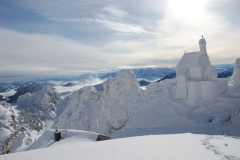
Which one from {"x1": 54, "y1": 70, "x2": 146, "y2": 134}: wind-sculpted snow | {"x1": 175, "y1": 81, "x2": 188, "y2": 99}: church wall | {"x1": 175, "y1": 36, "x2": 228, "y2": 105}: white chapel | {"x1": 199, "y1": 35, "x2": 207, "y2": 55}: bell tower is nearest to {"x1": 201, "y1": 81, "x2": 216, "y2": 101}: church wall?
{"x1": 175, "y1": 36, "x2": 228, "y2": 105}: white chapel

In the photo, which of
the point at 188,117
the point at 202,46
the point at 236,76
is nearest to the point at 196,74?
the point at 202,46

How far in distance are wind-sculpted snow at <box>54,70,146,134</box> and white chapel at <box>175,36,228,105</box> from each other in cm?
864

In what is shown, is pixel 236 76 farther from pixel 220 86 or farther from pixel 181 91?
pixel 181 91

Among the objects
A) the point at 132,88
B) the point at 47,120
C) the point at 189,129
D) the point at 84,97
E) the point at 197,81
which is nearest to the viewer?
the point at 189,129

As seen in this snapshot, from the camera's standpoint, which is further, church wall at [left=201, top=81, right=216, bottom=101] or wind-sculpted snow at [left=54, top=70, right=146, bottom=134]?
wind-sculpted snow at [left=54, top=70, right=146, bottom=134]

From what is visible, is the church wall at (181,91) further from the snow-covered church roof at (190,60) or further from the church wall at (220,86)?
the church wall at (220,86)

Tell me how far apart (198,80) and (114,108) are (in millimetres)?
15465

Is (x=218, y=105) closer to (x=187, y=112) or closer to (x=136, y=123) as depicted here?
(x=187, y=112)

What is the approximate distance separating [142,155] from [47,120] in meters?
99.1

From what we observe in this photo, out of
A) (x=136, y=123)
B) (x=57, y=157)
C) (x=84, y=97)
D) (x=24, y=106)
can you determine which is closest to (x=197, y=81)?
(x=136, y=123)

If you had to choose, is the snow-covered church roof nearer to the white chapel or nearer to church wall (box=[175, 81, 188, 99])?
the white chapel

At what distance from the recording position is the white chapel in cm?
2252

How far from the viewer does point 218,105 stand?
68.5 ft

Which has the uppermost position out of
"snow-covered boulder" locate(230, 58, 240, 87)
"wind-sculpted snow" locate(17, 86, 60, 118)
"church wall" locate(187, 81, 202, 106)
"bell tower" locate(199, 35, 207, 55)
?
"bell tower" locate(199, 35, 207, 55)
